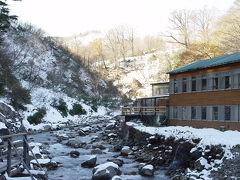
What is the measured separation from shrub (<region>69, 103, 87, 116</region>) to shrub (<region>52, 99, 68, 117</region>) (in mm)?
1429

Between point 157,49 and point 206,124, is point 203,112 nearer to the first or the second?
point 206,124

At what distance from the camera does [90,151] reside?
2808cm

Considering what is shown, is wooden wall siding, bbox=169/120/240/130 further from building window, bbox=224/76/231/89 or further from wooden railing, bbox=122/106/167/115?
building window, bbox=224/76/231/89

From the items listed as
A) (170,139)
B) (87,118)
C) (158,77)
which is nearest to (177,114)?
(170,139)

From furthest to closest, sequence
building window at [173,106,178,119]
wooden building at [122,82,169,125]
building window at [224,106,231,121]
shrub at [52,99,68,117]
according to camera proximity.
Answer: shrub at [52,99,68,117] → wooden building at [122,82,169,125] → building window at [173,106,178,119] → building window at [224,106,231,121]

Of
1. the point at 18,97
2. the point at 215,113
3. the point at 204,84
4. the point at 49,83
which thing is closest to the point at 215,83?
the point at 204,84

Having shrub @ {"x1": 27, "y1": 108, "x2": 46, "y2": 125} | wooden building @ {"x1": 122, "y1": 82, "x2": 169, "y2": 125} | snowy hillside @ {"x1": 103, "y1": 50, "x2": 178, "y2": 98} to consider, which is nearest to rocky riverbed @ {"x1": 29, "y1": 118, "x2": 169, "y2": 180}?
wooden building @ {"x1": 122, "y1": 82, "x2": 169, "y2": 125}

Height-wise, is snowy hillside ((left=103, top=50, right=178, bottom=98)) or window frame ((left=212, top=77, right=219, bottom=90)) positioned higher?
snowy hillside ((left=103, top=50, right=178, bottom=98))

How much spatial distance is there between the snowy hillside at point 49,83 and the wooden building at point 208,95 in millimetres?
18570

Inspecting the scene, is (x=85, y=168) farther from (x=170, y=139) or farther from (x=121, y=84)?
(x=121, y=84)

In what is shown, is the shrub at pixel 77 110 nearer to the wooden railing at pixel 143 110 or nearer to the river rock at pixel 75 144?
the wooden railing at pixel 143 110

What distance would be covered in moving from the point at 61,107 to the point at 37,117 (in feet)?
30.3

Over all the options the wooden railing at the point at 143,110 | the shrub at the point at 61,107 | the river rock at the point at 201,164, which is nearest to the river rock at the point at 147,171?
the river rock at the point at 201,164

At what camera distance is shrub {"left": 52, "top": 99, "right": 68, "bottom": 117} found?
50.8 metres
